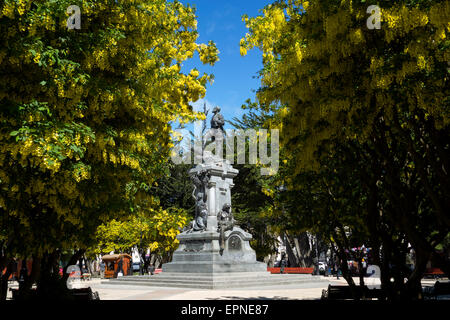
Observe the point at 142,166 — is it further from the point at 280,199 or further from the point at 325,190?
the point at 325,190

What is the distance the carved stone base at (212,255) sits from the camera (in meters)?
23.3

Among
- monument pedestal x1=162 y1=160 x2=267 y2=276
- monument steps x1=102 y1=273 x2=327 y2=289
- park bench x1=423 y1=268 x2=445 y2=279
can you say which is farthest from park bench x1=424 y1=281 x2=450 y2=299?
park bench x1=423 y1=268 x2=445 y2=279

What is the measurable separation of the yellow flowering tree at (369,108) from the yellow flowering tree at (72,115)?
10.8ft

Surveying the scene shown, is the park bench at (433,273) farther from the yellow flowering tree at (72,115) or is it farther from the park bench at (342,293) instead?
the yellow flowering tree at (72,115)

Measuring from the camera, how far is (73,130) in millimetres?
7805

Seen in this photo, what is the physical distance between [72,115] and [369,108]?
5494mm

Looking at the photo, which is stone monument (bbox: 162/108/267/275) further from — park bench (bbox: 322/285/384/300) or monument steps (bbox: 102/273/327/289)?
park bench (bbox: 322/285/384/300)

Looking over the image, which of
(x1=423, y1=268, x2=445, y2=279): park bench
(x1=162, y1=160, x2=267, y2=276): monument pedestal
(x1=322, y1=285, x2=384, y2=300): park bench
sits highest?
(x1=162, y1=160, x2=267, y2=276): monument pedestal

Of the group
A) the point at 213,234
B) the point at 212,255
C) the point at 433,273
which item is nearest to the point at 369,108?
the point at 212,255

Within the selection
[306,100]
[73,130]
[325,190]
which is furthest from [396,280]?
[73,130]

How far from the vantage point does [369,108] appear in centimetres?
846

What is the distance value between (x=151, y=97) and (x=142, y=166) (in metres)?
1.65

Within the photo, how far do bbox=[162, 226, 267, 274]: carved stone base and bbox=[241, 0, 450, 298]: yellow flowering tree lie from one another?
12463mm

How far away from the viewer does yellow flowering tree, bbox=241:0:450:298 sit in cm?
741
